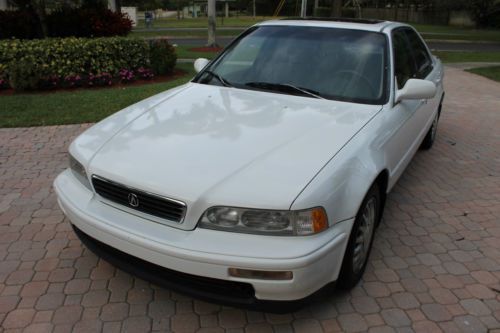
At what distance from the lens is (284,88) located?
3.60 metres

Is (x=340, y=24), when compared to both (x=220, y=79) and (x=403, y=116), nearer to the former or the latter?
(x=403, y=116)

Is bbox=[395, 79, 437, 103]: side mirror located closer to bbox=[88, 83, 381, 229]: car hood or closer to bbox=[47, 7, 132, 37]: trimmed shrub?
bbox=[88, 83, 381, 229]: car hood

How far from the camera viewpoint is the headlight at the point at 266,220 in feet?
7.47

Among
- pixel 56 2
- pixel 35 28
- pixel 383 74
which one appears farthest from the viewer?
pixel 56 2

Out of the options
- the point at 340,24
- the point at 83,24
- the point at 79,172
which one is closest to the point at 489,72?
the point at 340,24

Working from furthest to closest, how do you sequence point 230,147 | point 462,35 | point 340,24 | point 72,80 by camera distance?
point 462,35, point 72,80, point 340,24, point 230,147

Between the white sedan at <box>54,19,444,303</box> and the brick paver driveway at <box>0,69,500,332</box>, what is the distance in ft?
1.05

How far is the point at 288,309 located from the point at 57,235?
218cm

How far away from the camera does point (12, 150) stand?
18.7 feet

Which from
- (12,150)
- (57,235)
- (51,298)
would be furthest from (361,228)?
(12,150)

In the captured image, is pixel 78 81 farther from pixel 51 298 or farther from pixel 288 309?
pixel 288 309

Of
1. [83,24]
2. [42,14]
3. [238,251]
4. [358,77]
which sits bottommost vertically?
[238,251]

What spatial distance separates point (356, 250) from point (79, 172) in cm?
185

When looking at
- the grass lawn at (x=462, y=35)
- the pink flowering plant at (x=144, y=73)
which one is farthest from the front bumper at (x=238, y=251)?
the grass lawn at (x=462, y=35)
